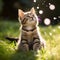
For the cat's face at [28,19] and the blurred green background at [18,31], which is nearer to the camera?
the blurred green background at [18,31]

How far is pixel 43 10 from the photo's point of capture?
8.88 meters

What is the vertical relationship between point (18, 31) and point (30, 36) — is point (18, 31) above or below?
above

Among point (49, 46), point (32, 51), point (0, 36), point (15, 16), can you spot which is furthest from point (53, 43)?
point (15, 16)

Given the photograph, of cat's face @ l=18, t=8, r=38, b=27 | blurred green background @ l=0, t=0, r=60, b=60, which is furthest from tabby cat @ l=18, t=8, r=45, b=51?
blurred green background @ l=0, t=0, r=60, b=60

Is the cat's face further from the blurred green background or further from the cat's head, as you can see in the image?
the blurred green background

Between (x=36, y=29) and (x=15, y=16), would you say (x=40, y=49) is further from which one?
(x=15, y=16)

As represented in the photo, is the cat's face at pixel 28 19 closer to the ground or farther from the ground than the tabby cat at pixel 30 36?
farther from the ground

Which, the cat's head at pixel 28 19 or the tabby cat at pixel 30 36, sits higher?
the cat's head at pixel 28 19

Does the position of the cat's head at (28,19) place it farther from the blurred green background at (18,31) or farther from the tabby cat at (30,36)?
the blurred green background at (18,31)

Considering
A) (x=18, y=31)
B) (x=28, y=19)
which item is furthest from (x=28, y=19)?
(x=18, y=31)

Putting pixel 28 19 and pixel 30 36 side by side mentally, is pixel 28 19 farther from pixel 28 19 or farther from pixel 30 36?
pixel 30 36

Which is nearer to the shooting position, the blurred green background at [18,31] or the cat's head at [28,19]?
the blurred green background at [18,31]

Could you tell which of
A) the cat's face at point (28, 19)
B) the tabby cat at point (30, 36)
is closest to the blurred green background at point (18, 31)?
the tabby cat at point (30, 36)

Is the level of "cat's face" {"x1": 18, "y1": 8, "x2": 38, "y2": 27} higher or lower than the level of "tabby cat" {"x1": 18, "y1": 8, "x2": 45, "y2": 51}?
higher
